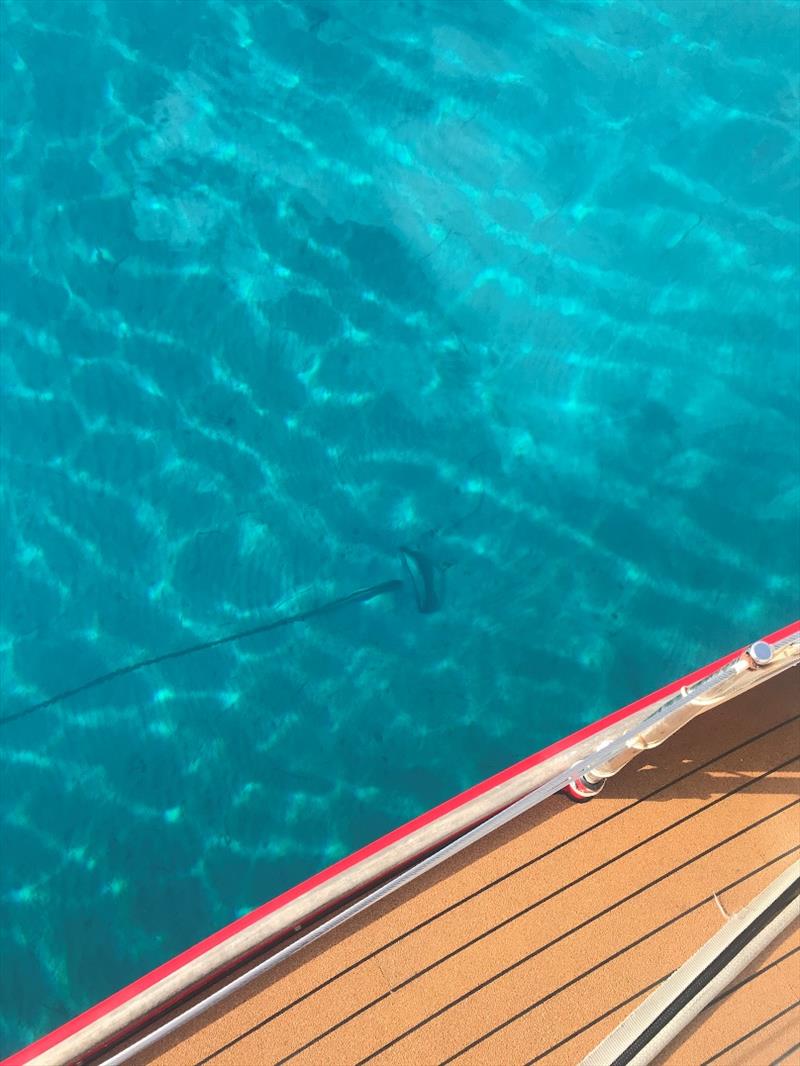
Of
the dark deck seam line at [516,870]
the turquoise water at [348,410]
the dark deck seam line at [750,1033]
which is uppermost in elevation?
the turquoise water at [348,410]

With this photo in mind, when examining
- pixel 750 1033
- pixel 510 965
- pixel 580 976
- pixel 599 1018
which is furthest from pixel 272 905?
pixel 750 1033

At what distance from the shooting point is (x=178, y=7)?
22.7 feet

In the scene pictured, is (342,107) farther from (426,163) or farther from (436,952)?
(436,952)

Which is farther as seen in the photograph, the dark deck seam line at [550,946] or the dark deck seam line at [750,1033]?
the dark deck seam line at [550,946]

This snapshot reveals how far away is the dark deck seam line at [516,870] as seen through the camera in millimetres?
3764

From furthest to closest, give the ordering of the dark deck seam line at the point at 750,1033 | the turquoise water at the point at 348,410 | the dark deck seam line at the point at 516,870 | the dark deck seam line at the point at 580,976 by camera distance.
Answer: the turquoise water at the point at 348,410, the dark deck seam line at the point at 516,870, the dark deck seam line at the point at 580,976, the dark deck seam line at the point at 750,1033

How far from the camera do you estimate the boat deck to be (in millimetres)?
3639

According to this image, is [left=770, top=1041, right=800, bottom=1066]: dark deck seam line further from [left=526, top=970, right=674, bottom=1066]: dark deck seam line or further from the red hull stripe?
the red hull stripe

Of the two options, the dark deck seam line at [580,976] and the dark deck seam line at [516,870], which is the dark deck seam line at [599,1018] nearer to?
the dark deck seam line at [580,976]

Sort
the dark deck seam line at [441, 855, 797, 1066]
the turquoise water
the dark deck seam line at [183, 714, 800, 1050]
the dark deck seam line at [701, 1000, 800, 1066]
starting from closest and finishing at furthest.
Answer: the dark deck seam line at [701, 1000, 800, 1066] → the dark deck seam line at [441, 855, 797, 1066] → the dark deck seam line at [183, 714, 800, 1050] → the turquoise water

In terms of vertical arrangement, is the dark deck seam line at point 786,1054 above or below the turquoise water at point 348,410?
below

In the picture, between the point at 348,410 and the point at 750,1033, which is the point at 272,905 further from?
the point at 348,410

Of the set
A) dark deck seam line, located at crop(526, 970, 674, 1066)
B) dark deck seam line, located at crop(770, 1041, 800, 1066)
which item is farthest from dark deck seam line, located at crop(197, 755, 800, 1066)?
dark deck seam line, located at crop(770, 1041, 800, 1066)

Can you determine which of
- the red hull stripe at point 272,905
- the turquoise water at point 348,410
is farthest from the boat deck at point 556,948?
the turquoise water at point 348,410
